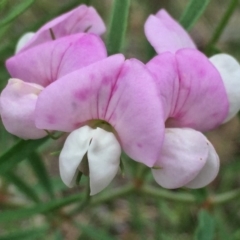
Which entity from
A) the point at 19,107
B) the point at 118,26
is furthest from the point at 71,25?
the point at 19,107

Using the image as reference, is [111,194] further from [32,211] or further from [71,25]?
[71,25]

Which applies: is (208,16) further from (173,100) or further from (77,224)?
(173,100)

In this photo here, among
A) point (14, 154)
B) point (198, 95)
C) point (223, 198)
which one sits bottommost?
point (223, 198)

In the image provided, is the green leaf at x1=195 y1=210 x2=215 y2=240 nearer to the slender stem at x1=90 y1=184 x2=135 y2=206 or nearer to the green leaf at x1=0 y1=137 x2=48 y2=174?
the slender stem at x1=90 y1=184 x2=135 y2=206

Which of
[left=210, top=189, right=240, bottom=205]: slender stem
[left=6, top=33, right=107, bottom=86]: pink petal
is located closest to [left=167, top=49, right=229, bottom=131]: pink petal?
[left=6, top=33, right=107, bottom=86]: pink petal

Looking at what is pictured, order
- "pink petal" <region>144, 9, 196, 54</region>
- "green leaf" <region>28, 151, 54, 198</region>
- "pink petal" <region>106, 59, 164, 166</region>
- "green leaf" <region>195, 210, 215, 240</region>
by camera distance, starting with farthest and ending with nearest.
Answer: "green leaf" <region>28, 151, 54, 198</region> < "green leaf" <region>195, 210, 215, 240</region> < "pink petal" <region>144, 9, 196, 54</region> < "pink petal" <region>106, 59, 164, 166</region>

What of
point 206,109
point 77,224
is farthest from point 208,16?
point 206,109
